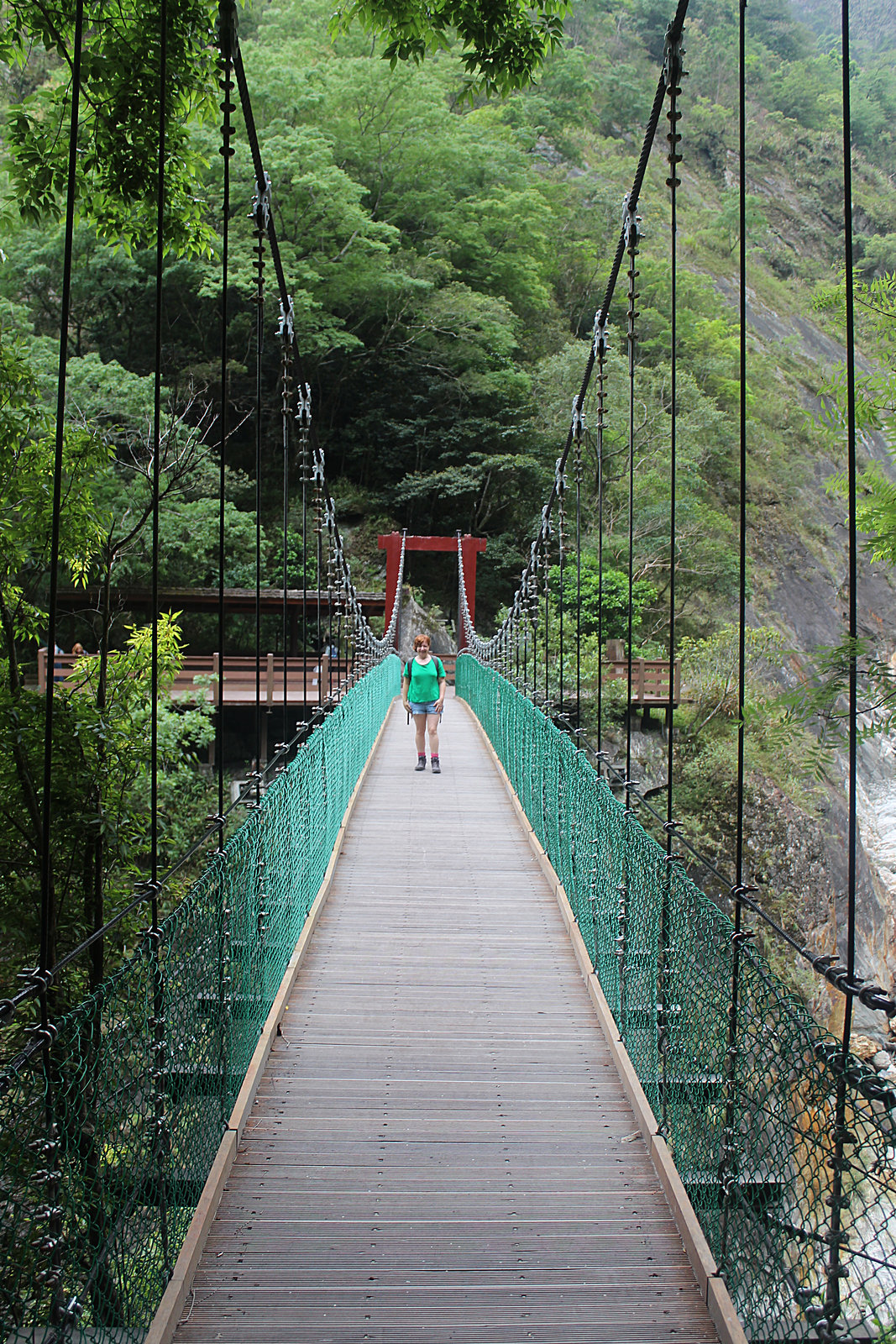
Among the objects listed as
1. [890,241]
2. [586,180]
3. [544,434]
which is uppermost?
[586,180]

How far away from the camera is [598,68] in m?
31.0

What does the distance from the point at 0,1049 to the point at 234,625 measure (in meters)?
12.3

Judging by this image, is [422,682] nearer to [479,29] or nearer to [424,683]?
[424,683]

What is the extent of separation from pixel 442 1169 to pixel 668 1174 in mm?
532

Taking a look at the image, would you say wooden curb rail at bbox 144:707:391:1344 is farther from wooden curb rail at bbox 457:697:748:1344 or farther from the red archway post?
the red archway post

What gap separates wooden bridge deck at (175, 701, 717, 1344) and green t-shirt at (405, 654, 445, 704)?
8.49 ft

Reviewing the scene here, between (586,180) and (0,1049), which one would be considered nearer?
(0,1049)

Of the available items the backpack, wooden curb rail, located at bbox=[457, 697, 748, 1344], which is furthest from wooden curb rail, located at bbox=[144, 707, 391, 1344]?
the backpack

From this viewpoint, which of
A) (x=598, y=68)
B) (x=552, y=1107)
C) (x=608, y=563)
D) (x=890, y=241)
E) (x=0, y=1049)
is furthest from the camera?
(x=598, y=68)

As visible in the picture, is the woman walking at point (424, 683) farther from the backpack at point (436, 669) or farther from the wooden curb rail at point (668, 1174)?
the wooden curb rail at point (668, 1174)

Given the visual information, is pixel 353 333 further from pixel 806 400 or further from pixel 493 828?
pixel 493 828

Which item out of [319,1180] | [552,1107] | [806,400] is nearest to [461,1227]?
[319,1180]

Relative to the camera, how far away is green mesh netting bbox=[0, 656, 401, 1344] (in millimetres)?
1372

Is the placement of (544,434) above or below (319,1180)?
above
